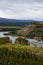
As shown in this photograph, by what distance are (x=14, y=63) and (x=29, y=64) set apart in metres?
0.70

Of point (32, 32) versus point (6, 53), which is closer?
point (6, 53)

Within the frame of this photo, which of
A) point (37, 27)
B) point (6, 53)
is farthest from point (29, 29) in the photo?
point (6, 53)

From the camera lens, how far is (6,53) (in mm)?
10898

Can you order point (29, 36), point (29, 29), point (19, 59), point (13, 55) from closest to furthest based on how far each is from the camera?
point (19, 59)
point (13, 55)
point (29, 36)
point (29, 29)

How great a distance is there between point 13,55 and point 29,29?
153m

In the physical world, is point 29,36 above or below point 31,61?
below

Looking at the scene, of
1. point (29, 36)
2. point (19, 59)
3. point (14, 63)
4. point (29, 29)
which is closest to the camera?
point (14, 63)

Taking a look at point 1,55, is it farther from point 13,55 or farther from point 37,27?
point 37,27

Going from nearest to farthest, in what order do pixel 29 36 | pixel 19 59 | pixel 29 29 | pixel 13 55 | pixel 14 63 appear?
pixel 14 63 → pixel 19 59 → pixel 13 55 → pixel 29 36 → pixel 29 29

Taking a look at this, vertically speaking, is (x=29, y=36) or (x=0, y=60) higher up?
(x=0, y=60)

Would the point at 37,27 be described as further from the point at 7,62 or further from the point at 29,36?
the point at 7,62

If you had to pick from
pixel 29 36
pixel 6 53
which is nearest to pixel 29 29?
pixel 29 36

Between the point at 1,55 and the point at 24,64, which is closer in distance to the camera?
the point at 24,64

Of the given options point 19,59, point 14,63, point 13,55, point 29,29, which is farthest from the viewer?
point 29,29
